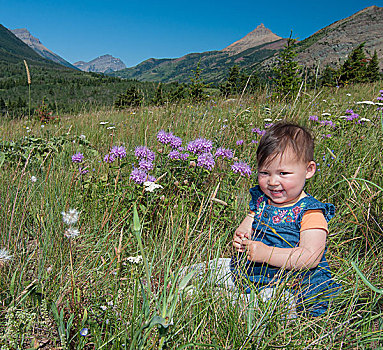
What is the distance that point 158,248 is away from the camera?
182 cm

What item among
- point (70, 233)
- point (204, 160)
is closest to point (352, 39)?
point (204, 160)

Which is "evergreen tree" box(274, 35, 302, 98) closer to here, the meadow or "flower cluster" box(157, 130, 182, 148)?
the meadow

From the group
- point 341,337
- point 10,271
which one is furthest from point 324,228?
point 10,271

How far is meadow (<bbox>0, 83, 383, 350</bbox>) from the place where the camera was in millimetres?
1158

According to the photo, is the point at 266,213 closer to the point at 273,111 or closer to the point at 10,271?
the point at 10,271

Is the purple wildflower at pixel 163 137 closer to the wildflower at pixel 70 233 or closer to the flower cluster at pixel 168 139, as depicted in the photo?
the flower cluster at pixel 168 139

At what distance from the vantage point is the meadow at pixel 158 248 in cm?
116

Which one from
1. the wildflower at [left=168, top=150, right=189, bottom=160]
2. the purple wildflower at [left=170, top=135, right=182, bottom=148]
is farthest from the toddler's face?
the purple wildflower at [left=170, top=135, right=182, bottom=148]

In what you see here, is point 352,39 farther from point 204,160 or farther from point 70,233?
point 70,233

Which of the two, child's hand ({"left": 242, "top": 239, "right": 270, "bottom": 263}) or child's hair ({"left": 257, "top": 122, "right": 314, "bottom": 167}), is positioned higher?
child's hair ({"left": 257, "top": 122, "right": 314, "bottom": 167})

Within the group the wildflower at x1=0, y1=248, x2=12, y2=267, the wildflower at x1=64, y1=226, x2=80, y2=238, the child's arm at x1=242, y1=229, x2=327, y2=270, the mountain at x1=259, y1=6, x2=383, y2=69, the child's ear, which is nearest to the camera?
the wildflower at x1=64, y1=226, x2=80, y2=238

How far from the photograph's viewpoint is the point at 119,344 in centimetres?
112

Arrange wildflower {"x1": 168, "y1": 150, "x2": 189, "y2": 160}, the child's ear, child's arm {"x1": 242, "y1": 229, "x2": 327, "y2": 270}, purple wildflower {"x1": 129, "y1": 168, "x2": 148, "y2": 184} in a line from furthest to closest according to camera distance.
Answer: wildflower {"x1": 168, "y1": 150, "x2": 189, "y2": 160}, purple wildflower {"x1": 129, "y1": 168, "x2": 148, "y2": 184}, the child's ear, child's arm {"x1": 242, "y1": 229, "x2": 327, "y2": 270}

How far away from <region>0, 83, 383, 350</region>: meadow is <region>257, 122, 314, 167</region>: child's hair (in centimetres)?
36
